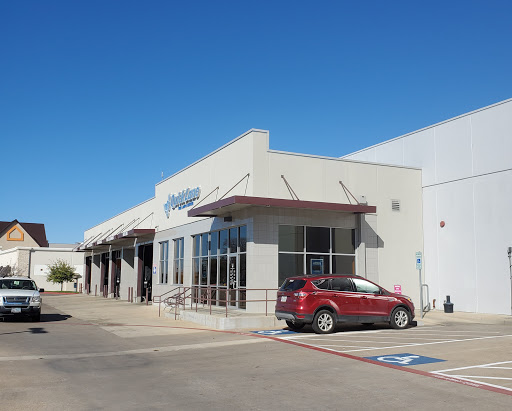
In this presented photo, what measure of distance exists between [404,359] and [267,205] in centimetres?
979

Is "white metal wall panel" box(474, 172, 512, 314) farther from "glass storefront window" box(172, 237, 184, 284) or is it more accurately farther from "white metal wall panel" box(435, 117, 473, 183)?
"glass storefront window" box(172, 237, 184, 284)

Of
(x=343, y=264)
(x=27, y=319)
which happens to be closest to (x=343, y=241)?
(x=343, y=264)

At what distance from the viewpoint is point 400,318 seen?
17391mm

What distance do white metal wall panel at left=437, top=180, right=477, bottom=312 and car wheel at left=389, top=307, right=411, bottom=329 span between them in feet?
21.4

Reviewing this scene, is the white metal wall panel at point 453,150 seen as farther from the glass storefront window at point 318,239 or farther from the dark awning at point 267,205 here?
the glass storefront window at point 318,239

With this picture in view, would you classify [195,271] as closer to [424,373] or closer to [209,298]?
[209,298]

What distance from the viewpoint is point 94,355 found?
12.5 metres

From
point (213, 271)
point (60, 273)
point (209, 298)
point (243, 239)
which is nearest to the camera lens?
point (209, 298)

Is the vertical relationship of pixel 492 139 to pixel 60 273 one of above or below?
above

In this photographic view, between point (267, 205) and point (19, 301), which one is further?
point (19, 301)

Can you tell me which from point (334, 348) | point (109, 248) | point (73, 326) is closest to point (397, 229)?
point (334, 348)

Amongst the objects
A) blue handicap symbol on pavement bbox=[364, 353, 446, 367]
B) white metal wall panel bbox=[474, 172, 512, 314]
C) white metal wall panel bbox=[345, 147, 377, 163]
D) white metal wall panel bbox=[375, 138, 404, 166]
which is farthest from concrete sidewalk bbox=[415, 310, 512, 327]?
white metal wall panel bbox=[345, 147, 377, 163]

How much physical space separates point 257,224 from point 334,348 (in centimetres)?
862

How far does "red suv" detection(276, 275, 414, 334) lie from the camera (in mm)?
15750
